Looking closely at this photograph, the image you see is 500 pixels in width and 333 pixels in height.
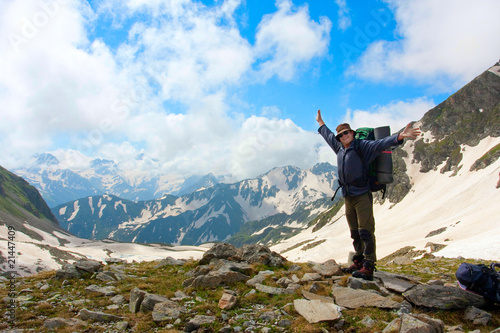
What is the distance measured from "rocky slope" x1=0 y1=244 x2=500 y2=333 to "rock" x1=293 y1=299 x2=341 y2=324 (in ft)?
0.09

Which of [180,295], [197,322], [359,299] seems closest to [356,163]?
[359,299]

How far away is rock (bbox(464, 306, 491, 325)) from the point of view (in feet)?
19.7

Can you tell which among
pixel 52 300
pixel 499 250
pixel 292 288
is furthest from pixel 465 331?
pixel 499 250

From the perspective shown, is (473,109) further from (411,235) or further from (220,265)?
(220,265)

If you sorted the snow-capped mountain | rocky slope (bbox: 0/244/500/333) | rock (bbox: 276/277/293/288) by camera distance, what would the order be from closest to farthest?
rocky slope (bbox: 0/244/500/333) → rock (bbox: 276/277/293/288) → the snow-capped mountain

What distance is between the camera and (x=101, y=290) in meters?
10.8

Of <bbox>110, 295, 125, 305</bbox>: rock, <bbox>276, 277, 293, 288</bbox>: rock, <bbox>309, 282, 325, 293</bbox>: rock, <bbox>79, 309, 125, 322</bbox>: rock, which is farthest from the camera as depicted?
<bbox>276, 277, 293, 288</bbox>: rock

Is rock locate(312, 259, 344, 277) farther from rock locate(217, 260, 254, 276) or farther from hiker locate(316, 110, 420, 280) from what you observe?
rock locate(217, 260, 254, 276)

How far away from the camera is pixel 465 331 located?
224 inches

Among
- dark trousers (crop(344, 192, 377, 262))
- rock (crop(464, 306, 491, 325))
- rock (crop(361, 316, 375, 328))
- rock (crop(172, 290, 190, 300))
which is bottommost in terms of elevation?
rock (crop(464, 306, 491, 325))

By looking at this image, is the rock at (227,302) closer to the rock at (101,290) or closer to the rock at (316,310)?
the rock at (316,310)

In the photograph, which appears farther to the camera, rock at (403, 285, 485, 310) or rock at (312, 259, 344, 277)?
rock at (312, 259, 344, 277)

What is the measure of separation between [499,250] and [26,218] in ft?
845

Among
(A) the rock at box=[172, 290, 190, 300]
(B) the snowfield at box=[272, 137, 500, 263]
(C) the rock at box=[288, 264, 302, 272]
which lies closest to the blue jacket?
(C) the rock at box=[288, 264, 302, 272]
